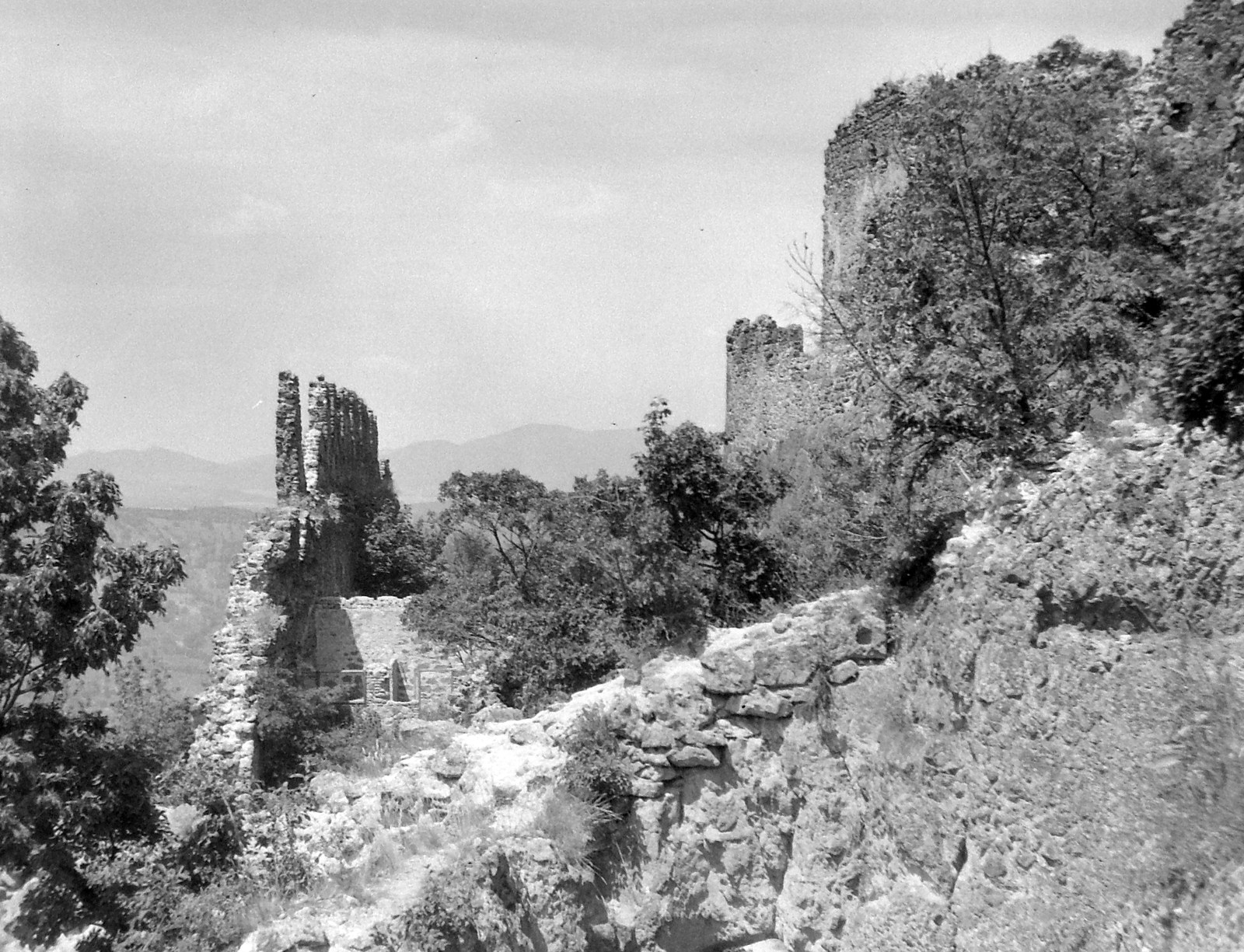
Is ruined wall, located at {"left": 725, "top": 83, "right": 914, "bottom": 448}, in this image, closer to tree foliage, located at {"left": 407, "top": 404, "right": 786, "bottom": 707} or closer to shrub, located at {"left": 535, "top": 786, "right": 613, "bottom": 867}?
tree foliage, located at {"left": 407, "top": 404, "right": 786, "bottom": 707}

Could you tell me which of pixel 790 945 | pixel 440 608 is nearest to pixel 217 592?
pixel 440 608

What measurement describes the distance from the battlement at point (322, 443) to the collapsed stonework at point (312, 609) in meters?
0.03

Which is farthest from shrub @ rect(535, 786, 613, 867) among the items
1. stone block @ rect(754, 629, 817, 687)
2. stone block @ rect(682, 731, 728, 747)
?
stone block @ rect(754, 629, 817, 687)

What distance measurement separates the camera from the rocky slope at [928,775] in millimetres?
6543

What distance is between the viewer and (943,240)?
10023 mm

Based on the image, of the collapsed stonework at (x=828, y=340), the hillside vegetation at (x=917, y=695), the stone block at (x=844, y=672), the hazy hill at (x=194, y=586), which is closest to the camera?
the hillside vegetation at (x=917, y=695)

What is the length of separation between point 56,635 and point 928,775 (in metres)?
8.29

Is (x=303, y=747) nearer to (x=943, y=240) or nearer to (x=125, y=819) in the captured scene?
(x=125, y=819)

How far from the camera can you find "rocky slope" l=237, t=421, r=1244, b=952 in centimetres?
654

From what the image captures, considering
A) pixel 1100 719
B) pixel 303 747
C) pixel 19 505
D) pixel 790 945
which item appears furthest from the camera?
pixel 303 747

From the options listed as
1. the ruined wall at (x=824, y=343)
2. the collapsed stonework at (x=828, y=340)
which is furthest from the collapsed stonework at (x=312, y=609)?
the collapsed stonework at (x=828, y=340)

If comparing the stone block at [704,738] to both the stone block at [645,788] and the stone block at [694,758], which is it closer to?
the stone block at [694,758]

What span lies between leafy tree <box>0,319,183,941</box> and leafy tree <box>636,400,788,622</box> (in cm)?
662

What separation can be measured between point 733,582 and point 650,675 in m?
4.68
